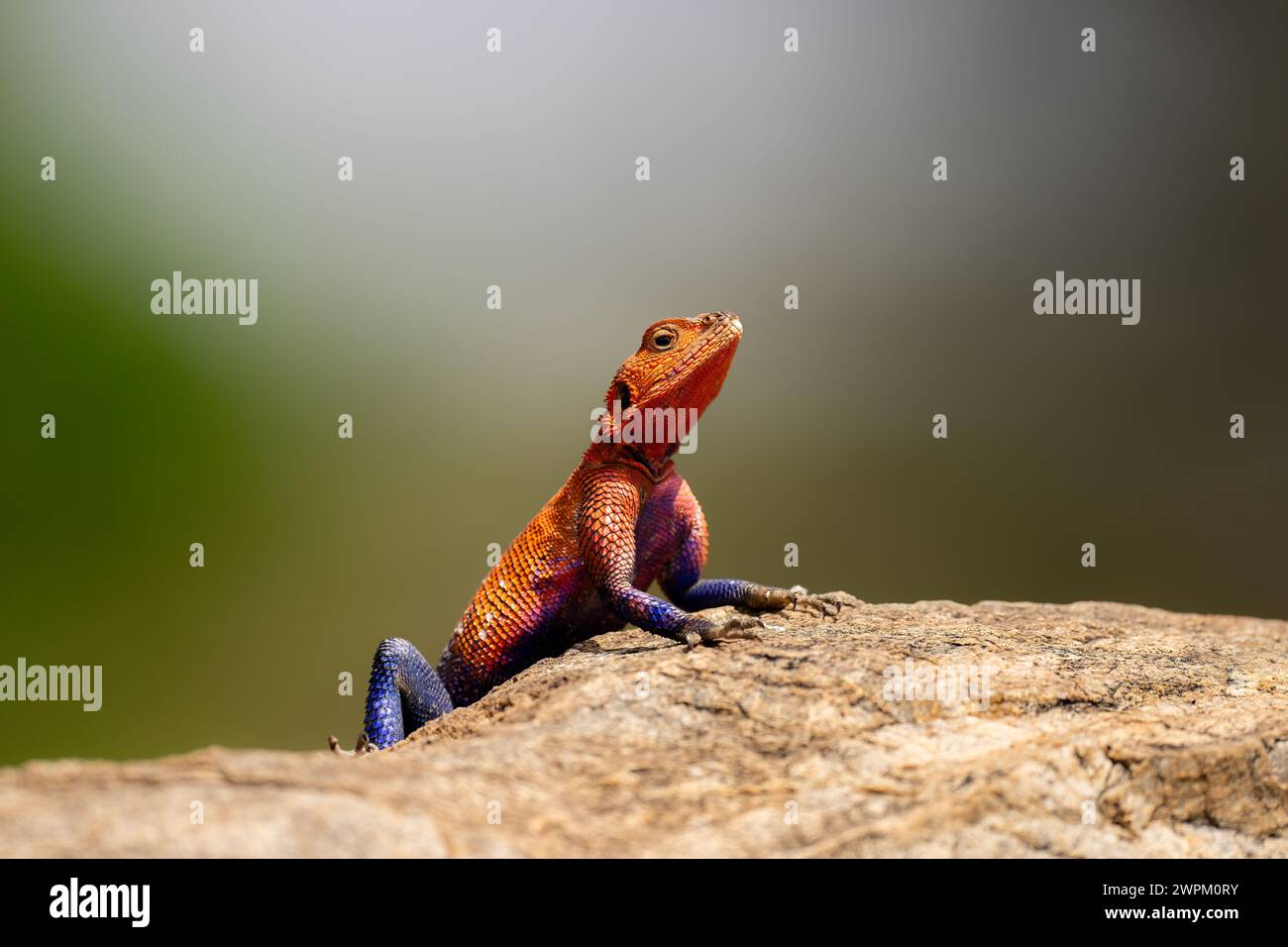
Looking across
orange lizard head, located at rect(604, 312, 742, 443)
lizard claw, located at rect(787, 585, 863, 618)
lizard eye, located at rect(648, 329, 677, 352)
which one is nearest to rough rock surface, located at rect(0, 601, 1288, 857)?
lizard claw, located at rect(787, 585, 863, 618)

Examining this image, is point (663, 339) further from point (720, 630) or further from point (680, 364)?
point (720, 630)

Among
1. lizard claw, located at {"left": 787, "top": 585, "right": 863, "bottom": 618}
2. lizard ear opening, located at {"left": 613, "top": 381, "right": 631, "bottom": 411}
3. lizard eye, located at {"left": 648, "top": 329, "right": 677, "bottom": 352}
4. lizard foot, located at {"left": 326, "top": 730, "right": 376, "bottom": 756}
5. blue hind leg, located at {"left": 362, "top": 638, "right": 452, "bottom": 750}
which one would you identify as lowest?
lizard foot, located at {"left": 326, "top": 730, "right": 376, "bottom": 756}

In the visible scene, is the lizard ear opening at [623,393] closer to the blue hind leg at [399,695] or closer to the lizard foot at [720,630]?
the lizard foot at [720,630]

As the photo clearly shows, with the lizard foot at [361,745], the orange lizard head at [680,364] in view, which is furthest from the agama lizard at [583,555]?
the lizard foot at [361,745]

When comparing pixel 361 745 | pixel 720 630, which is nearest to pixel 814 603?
pixel 720 630

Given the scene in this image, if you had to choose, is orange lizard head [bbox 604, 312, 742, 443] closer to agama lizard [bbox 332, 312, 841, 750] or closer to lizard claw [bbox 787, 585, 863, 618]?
agama lizard [bbox 332, 312, 841, 750]

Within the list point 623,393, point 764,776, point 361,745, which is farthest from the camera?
point 623,393

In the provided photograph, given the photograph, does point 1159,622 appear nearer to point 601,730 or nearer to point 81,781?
point 601,730

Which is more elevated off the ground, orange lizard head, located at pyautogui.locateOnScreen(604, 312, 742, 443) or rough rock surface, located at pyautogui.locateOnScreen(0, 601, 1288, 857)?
orange lizard head, located at pyautogui.locateOnScreen(604, 312, 742, 443)
